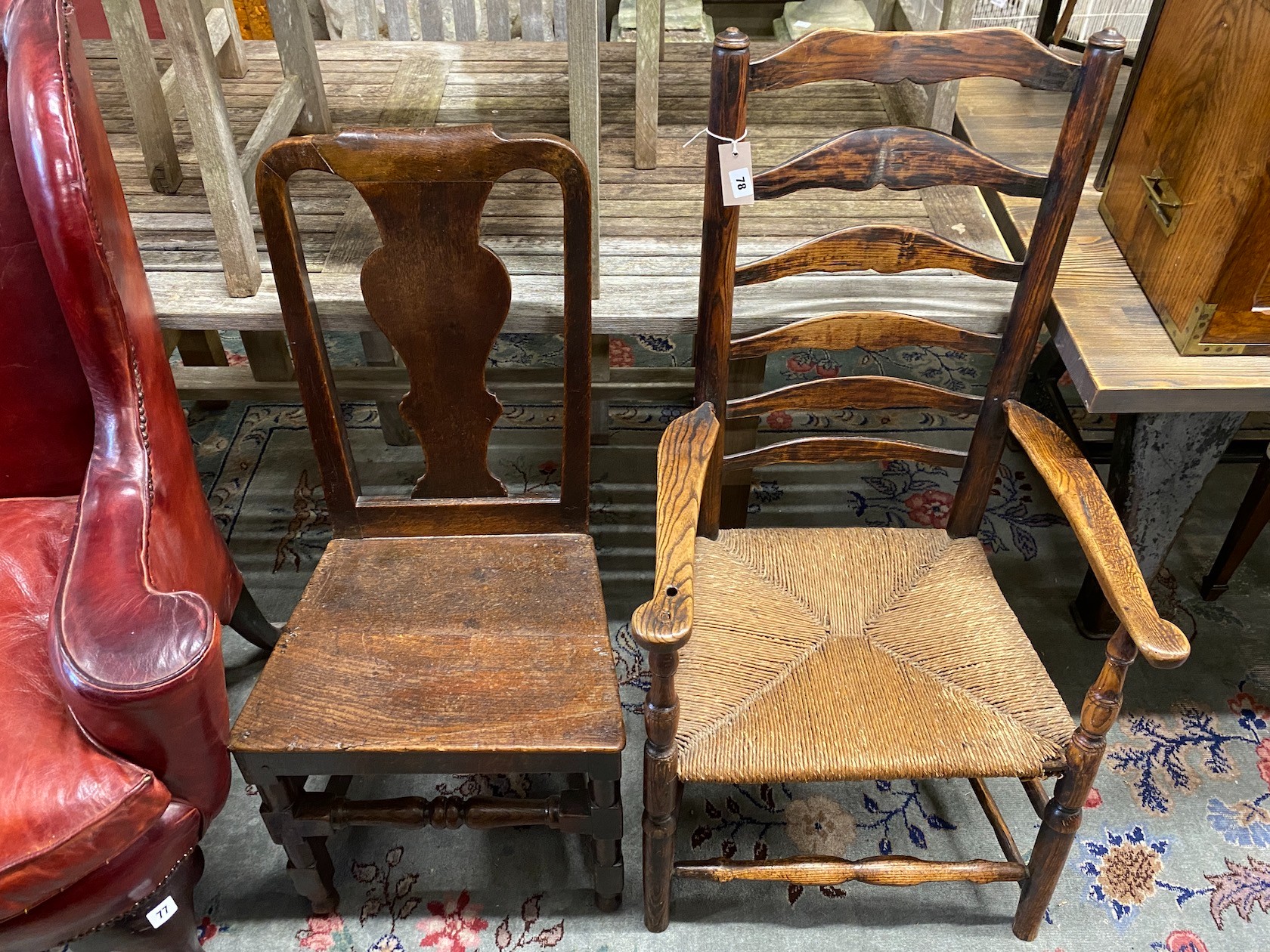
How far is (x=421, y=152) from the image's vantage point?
111cm

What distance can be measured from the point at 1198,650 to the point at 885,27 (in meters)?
1.45

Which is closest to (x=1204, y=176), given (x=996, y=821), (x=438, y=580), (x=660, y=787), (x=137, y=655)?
(x=996, y=821)

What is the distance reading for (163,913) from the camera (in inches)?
47.0

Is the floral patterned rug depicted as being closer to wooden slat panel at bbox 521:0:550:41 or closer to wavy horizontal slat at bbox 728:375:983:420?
wavy horizontal slat at bbox 728:375:983:420

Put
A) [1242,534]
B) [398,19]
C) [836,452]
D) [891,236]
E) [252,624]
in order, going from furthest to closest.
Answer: [398,19] < [1242,534] < [252,624] < [836,452] < [891,236]

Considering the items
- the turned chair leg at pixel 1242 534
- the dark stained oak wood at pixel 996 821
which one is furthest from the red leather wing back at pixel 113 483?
the turned chair leg at pixel 1242 534

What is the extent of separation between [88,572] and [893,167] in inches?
42.6

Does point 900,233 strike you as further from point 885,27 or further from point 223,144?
point 885,27

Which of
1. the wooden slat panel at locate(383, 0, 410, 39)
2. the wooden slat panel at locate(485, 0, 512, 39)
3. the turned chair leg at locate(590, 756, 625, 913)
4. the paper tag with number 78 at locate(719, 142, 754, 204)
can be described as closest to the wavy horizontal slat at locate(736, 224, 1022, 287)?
the paper tag with number 78 at locate(719, 142, 754, 204)

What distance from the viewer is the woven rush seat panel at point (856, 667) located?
1.13 m

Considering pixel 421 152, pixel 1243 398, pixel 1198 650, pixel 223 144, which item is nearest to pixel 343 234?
pixel 223 144

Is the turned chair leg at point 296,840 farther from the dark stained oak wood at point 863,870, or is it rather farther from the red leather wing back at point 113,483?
the dark stained oak wood at point 863,870

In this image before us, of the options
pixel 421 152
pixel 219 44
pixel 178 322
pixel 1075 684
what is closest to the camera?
pixel 421 152

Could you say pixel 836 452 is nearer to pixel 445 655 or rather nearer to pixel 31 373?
pixel 445 655
